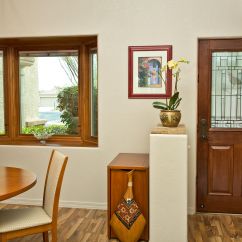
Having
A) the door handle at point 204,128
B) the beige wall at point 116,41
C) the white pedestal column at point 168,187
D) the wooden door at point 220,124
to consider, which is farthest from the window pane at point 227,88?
the white pedestal column at point 168,187

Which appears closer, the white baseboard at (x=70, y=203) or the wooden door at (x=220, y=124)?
the wooden door at (x=220, y=124)

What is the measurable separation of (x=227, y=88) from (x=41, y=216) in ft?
8.22

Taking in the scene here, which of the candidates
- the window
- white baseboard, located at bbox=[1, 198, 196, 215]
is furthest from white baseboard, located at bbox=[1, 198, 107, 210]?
the window

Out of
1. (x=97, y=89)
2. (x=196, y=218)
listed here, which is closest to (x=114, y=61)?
(x=97, y=89)

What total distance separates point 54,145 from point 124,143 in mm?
898

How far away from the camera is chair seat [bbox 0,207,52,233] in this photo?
8.42ft

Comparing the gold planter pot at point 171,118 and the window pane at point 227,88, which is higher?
the window pane at point 227,88

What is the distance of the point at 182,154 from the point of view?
311 cm

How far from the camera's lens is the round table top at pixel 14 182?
2391 millimetres

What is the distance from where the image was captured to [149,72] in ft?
13.6

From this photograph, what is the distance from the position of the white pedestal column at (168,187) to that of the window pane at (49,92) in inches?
69.4

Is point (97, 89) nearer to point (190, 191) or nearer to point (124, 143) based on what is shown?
point (124, 143)

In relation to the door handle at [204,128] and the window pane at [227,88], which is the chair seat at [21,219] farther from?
the window pane at [227,88]

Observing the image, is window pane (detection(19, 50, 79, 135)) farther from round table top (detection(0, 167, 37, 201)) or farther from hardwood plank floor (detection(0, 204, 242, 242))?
round table top (detection(0, 167, 37, 201))
